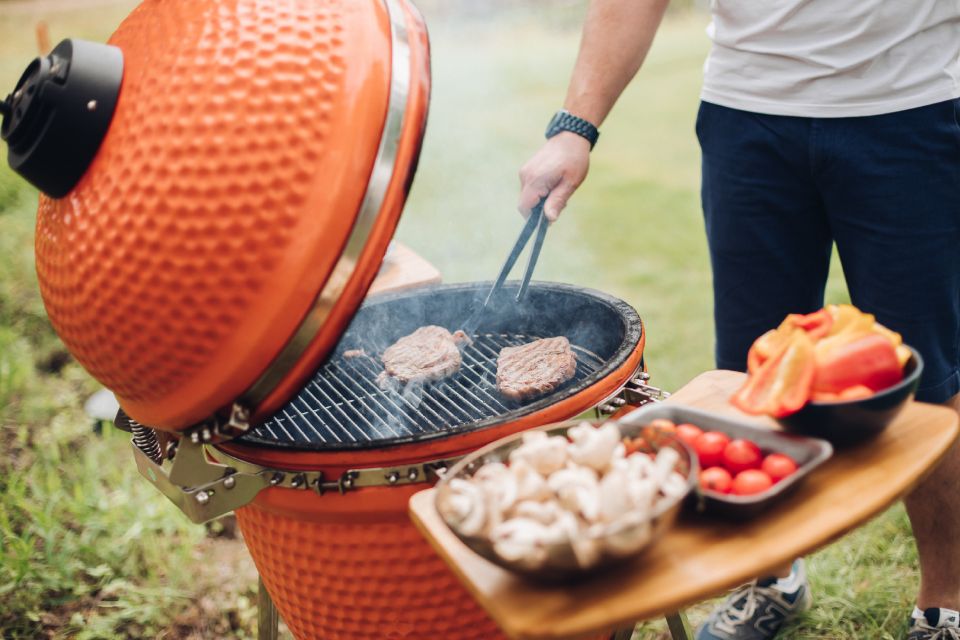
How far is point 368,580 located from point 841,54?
196cm

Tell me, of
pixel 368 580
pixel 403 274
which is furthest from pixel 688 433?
pixel 403 274

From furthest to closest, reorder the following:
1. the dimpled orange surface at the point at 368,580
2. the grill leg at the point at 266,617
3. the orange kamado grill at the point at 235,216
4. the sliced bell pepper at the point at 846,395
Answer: the grill leg at the point at 266,617 < the dimpled orange surface at the point at 368,580 < the orange kamado grill at the point at 235,216 < the sliced bell pepper at the point at 846,395

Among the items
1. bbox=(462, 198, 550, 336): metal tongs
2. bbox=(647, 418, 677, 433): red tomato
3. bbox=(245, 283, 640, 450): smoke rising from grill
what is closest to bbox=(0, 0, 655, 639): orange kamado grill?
bbox=(245, 283, 640, 450): smoke rising from grill

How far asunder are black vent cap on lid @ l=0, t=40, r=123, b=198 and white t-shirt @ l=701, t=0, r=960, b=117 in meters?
1.78

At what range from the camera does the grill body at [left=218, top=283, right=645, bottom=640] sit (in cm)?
181

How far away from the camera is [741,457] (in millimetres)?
1407

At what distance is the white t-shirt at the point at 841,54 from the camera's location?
2115mm

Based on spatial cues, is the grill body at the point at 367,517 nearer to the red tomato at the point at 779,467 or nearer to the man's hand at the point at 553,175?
the man's hand at the point at 553,175

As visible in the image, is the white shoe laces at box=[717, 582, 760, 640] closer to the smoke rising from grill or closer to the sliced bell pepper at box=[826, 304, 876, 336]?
the smoke rising from grill

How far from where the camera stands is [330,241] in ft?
4.99

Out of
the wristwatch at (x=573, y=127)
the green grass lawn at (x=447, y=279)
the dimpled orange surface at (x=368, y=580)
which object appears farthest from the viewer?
the green grass lawn at (x=447, y=279)

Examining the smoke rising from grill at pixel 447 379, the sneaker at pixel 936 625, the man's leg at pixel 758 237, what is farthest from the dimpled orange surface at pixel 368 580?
the sneaker at pixel 936 625

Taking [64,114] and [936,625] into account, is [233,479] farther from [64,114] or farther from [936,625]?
[936,625]

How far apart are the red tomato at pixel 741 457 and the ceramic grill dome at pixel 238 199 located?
2.61 feet
